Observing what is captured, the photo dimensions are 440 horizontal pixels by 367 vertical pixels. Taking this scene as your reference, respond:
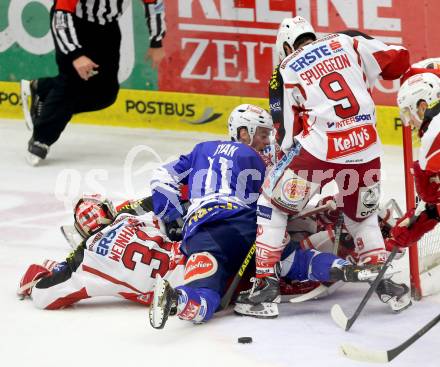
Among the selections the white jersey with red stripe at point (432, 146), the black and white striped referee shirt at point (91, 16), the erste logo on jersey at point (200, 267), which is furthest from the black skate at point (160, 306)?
the black and white striped referee shirt at point (91, 16)

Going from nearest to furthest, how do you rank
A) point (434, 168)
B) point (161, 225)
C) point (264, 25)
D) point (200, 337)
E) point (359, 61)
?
point (434, 168), point (200, 337), point (359, 61), point (161, 225), point (264, 25)

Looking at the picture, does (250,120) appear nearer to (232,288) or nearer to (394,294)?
(232,288)

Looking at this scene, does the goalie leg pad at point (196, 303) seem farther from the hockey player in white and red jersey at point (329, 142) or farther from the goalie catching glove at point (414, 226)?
the goalie catching glove at point (414, 226)

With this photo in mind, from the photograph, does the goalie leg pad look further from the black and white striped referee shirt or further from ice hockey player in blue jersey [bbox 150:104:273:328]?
the black and white striped referee shirt

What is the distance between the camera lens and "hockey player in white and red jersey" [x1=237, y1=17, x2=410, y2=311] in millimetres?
5875

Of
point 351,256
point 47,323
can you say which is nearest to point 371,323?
point 351,256

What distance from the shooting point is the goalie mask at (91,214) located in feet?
21.8

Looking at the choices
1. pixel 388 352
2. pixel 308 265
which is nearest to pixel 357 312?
pixel 308 265

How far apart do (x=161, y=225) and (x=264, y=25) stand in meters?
3.01

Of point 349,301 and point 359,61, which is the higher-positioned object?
point 359,61

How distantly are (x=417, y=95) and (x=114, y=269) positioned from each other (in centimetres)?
166

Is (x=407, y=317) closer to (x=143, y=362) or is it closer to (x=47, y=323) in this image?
(x=143, y=362)

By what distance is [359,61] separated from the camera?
5992 mm

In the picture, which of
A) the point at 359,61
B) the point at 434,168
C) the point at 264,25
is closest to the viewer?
the point at 434,168
